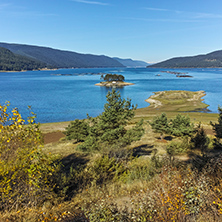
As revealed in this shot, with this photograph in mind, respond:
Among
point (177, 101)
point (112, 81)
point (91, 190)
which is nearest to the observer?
A: point (91, 190)

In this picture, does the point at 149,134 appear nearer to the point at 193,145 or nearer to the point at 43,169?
the point at 193,145

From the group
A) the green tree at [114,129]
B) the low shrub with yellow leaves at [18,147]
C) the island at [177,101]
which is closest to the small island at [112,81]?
the island at [177,101]

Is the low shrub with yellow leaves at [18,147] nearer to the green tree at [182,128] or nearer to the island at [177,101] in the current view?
the green tree at [182,128]

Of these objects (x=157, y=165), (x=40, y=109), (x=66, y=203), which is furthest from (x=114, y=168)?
(x=40, y=109)

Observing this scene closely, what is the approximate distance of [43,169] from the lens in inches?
252

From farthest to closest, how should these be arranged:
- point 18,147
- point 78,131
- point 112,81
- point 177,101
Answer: point 112,81 → point 177,101 → point 78,131 → point 18,147

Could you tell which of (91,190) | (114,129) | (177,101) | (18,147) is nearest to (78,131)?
(114,129)

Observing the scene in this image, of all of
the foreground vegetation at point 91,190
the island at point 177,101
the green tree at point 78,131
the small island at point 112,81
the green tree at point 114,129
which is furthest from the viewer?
the small island at point 112,81

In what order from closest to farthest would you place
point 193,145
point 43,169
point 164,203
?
point 164,203 → point 43,169 → point 193,145

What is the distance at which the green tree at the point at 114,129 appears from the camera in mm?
16859

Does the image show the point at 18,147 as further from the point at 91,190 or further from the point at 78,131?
the point at 78,131

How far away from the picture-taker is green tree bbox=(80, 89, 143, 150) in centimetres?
1686

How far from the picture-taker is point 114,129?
17.3 m

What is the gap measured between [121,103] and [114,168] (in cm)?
709
